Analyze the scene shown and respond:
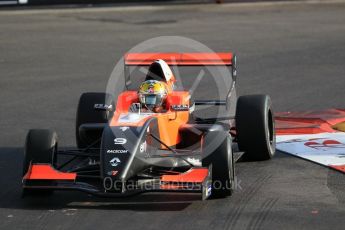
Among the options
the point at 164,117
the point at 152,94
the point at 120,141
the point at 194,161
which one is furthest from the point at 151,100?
the point at 120,141

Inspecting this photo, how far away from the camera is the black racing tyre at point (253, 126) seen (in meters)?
11.5

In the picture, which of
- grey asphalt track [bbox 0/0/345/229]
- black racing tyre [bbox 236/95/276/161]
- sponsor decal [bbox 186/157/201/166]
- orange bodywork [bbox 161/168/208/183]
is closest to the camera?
grey asphalt track [bbox 0/0/345/229]

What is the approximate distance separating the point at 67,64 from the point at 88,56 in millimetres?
982

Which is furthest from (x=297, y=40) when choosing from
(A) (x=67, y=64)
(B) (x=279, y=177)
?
(B) (x=279, y=177)

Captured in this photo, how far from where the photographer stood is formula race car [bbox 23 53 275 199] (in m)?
9.66

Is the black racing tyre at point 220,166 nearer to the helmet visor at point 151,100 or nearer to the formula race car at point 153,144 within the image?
the formula race car at point 153,144

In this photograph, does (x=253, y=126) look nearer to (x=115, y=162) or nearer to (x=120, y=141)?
(x=120, y=141)

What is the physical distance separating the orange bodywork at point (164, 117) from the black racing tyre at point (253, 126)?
66 centimetres

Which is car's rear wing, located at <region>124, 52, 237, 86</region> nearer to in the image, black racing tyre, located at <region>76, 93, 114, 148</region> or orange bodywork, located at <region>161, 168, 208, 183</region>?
black racing tyre, located at <region>76, 93, 114, 148</region>

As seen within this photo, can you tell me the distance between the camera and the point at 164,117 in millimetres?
10812

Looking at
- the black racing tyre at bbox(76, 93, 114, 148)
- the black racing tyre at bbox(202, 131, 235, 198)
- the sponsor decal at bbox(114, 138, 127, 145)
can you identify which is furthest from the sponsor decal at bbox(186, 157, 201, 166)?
the black racing tyre at bbox(76, 93, 114, 148)

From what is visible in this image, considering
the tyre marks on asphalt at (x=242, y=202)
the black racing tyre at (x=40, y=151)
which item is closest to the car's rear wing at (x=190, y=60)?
the tyre marks on asphalt at (x=242, y=202)

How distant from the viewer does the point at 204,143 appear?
10.1 m

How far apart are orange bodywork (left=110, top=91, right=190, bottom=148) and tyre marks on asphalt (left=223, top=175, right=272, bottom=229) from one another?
1072 millimetres
